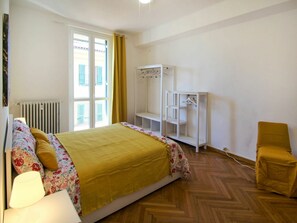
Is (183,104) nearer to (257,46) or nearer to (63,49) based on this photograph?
(257,46)

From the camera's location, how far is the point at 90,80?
4219 mm

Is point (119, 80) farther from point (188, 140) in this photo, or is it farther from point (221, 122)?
point (221, 122)

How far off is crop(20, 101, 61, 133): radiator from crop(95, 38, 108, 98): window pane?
1.03 meters

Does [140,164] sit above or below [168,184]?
above

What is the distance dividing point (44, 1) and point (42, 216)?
3247 mm

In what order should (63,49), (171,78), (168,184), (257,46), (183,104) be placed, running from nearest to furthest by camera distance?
(168,184), (257,46), (63,49), (183,104), (171,78)

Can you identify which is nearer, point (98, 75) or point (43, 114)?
point (43, 114)

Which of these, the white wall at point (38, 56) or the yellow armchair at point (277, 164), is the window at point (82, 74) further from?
the yellow armchair at point (277, 164)

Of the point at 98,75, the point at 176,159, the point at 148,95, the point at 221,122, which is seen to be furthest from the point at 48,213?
the point at 148,95

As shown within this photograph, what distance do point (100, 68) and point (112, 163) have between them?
3096 millimetres

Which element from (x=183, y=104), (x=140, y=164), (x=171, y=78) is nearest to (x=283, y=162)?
(x=140, y=164)

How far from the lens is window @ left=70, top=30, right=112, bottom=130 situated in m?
4.04

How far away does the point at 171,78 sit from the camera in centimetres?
439

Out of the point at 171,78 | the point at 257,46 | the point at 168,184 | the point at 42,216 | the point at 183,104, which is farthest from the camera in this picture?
the point at 171,78
